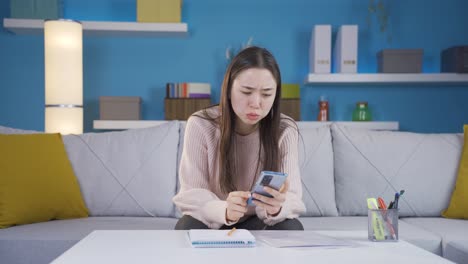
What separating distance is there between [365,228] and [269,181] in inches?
32.9

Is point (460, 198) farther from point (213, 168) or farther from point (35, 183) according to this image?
point (35, 183)

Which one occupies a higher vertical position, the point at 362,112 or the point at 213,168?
the point at 362,112

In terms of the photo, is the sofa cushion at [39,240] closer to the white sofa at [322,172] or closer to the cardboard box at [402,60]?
the white sofa at [322,172]

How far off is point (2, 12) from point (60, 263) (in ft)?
10.4

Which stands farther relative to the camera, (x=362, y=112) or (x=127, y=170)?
(x=362, y=112)

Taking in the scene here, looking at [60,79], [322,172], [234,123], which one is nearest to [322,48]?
[322,172]

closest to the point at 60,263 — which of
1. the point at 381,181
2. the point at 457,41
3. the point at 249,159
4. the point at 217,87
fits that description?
the point at 249,159

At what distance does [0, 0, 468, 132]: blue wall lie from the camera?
3719mm

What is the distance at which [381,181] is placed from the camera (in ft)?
7.58

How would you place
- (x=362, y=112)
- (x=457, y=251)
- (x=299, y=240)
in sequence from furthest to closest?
1. (x=362, y=112)
2. (x=457, y=251)
3. (x=299, y=240)

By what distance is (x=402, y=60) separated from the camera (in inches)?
138

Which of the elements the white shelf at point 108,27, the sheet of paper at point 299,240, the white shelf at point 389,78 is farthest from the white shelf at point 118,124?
the sheet of paper at point 299,240

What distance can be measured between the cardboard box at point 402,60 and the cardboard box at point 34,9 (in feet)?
7.58

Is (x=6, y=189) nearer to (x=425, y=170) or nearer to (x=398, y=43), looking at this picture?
(x=425, y=170)
